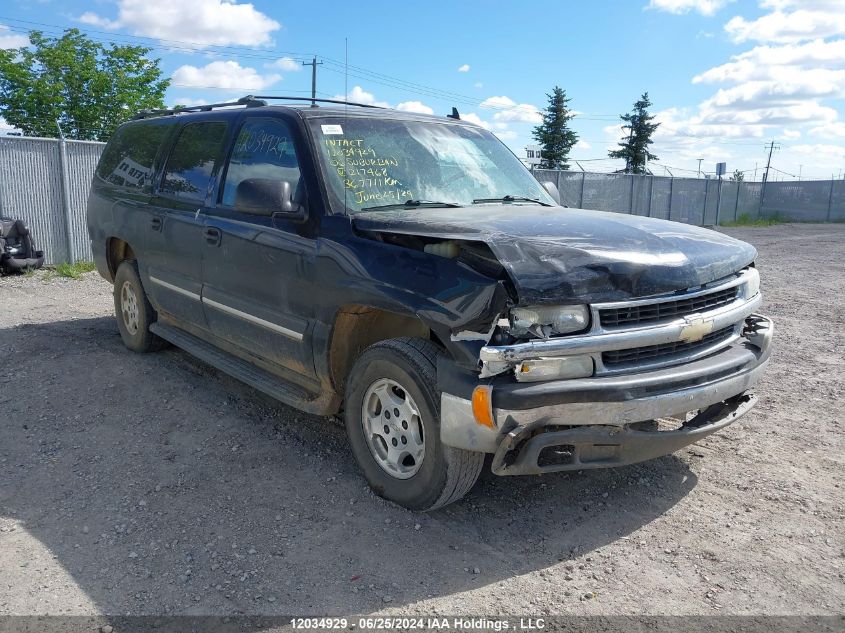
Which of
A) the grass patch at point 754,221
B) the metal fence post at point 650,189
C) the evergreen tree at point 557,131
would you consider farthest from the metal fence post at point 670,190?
the evergreen tree at point 557,131

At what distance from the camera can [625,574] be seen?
308cm

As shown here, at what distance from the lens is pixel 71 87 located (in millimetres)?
30797

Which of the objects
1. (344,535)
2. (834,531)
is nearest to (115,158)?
(344,535)

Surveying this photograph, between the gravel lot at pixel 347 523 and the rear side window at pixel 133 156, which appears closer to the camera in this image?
the gravel lot at pixel 347 523

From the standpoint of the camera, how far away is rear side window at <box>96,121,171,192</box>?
5.89 metres

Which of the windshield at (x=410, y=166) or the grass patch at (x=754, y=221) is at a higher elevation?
the windshield at (x=410, y=166)

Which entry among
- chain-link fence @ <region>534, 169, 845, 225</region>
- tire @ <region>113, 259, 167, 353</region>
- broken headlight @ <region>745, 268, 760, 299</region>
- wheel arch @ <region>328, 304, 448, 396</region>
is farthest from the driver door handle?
chain-link fence @ <region>534, 169, 845, 225</region>

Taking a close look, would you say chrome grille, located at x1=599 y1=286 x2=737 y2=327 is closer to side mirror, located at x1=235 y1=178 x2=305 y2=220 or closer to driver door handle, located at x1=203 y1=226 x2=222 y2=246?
side mirror, located at x1=235 y1=178 x2=305 y2=220

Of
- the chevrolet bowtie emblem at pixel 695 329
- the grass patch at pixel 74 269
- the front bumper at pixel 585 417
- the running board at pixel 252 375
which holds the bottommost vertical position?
the grass patch at pixel 74 269

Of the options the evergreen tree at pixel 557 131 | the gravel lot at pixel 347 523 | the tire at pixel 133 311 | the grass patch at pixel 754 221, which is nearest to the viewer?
the gravel lot at pixel 347 523

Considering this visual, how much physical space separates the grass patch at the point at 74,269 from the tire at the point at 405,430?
8801 millimetres

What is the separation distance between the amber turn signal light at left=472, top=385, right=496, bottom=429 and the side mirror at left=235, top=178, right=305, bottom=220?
160 cm

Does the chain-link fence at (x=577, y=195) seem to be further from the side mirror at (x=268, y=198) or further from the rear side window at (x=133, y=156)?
the side mirror at (x=268, y=198)

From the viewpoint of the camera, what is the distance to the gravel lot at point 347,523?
2.92m
